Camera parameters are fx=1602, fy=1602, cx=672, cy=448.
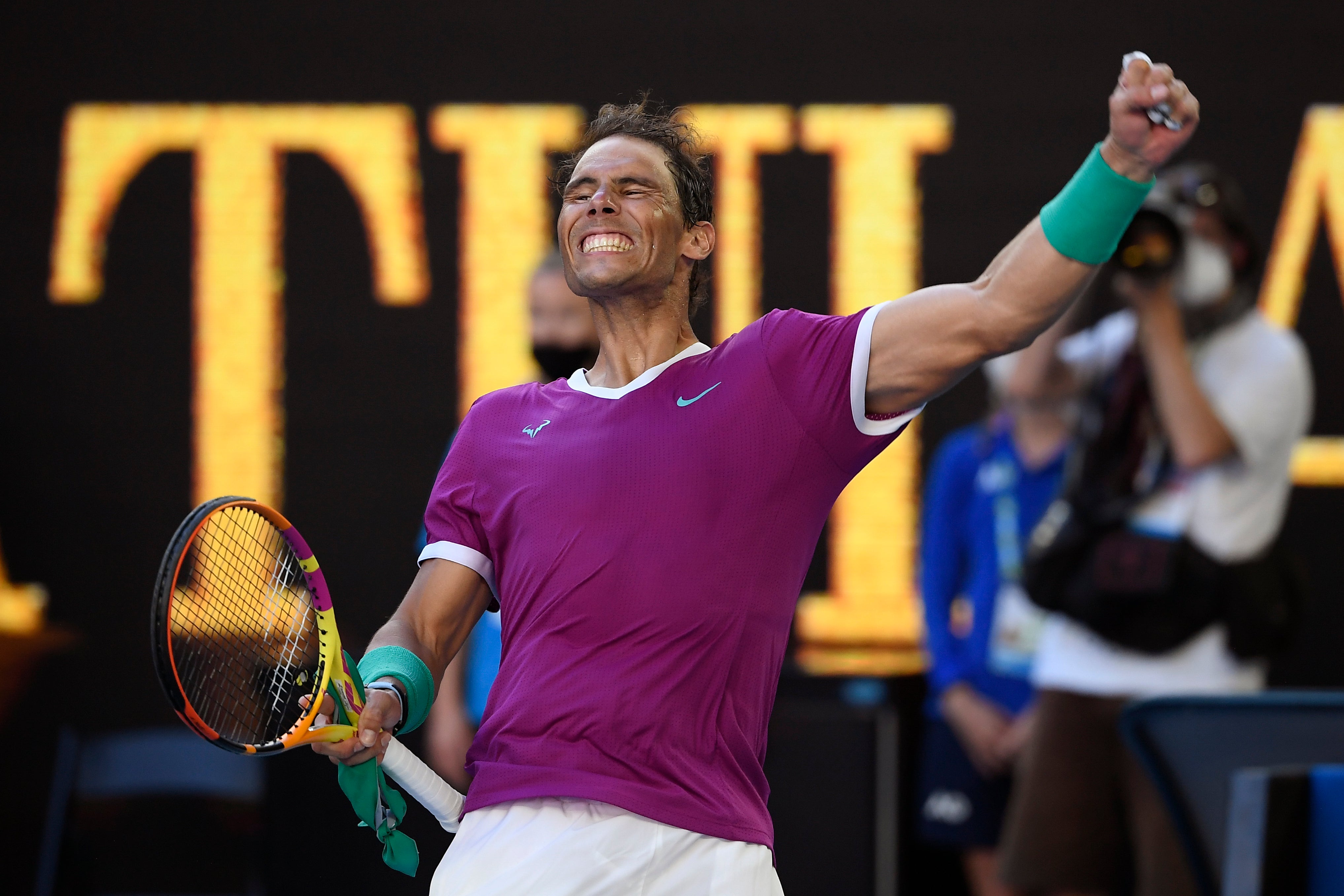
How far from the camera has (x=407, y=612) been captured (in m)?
2.19

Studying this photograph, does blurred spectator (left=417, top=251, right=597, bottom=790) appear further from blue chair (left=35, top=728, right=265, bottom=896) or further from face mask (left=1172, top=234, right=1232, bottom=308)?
face mask (left=1172, top=234, right=1232, bottom=308)

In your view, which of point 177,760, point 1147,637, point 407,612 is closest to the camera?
point 407,612

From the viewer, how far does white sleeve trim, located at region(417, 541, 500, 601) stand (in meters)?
2.19

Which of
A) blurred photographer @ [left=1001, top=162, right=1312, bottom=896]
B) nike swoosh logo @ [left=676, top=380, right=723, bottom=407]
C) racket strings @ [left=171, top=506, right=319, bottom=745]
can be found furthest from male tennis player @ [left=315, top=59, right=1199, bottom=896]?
blurred photographer @ [left=1001, top=162, right=1312, bottom=896]

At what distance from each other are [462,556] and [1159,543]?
190 centimetres

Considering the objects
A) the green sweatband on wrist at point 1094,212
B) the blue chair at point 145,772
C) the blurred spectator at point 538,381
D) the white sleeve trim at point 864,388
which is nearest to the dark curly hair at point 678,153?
the white sleeve trim at point 864,388

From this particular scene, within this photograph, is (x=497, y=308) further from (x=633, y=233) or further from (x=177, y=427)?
(x=633, y=233)

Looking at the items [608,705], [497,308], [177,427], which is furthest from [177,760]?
[608,705]

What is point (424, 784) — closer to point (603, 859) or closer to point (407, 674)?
point (407, 674)

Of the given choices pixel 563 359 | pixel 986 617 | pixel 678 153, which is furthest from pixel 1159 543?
pixel 678 153

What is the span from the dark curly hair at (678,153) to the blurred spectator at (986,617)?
1795 millimetres

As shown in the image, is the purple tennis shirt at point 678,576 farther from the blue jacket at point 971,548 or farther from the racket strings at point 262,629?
the blue jacket at point 971,548

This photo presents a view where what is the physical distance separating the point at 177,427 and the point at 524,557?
3.16m

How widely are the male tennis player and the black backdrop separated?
111 inches
